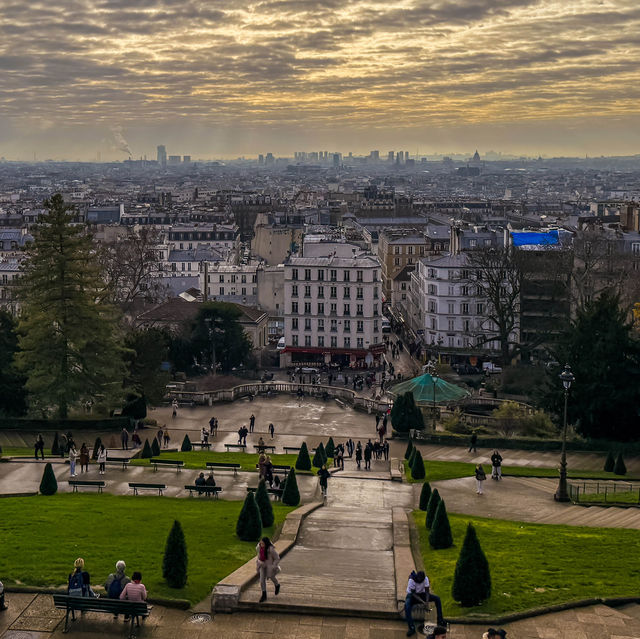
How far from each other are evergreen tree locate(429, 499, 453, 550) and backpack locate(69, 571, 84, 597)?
34.7 ft

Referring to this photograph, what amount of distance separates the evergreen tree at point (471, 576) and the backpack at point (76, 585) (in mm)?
8212

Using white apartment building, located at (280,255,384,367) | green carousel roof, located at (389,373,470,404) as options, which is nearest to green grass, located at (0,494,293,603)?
green carousel roof, located at (389,373,470,404)

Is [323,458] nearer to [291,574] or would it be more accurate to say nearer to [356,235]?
[291,574]

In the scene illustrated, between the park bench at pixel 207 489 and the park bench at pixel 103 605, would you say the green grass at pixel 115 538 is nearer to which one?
the park bench at pixel 207 489

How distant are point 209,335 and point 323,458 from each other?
39383 mm

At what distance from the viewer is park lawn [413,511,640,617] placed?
77.0 feet

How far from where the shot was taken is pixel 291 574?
2506 centimetres

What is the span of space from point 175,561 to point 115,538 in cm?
474

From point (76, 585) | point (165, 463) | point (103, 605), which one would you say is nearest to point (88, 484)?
point (165, 463)

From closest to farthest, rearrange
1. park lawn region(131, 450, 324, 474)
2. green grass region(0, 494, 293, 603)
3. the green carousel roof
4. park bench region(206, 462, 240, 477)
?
green grass region(0, 494, 293, 603) → park bench region(206, 462, 240, 477) → park lawn region(131, 450, 324, 474) → the green carousel roof

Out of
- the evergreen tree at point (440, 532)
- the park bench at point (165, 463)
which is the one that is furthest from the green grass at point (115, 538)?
the park bench at point (165, 463)

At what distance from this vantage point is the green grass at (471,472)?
140 feet

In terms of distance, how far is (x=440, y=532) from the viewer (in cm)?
2836

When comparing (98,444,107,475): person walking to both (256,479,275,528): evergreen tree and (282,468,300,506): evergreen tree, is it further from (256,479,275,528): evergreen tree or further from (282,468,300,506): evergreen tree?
(256,479,275,528): evergreen tree
